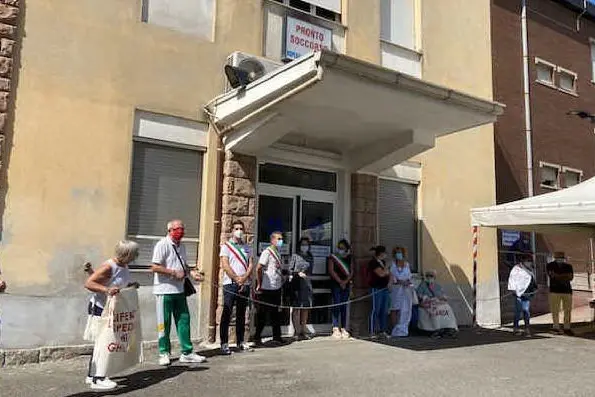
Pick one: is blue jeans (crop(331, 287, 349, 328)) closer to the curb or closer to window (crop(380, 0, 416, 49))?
the curb

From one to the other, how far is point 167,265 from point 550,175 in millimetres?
12879

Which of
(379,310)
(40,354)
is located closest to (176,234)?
(40,354)

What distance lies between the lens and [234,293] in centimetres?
842

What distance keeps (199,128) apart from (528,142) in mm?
10304

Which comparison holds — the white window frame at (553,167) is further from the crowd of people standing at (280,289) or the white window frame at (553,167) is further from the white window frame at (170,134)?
the white window frame at (170,134)

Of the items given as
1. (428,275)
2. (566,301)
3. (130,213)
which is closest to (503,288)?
(566,301)

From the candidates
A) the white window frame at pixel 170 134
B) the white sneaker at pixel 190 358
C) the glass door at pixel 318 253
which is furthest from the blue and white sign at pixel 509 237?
the white sneaker at pixel 190 358

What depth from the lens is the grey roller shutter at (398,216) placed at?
1164 cm

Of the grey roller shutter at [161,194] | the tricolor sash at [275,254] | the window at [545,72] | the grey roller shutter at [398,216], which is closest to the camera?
the grey roller shutter at [161,194]

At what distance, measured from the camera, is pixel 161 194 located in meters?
8.91

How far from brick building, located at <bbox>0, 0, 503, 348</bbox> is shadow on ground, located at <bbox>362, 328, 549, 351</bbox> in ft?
2.91

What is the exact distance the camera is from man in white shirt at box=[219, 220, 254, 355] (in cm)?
838

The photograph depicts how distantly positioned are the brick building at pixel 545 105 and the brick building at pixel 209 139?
4.14m

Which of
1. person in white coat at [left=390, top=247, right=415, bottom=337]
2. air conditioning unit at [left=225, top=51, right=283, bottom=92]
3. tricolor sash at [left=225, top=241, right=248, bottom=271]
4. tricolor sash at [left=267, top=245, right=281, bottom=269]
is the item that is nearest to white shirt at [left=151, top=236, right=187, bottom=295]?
tricolor sash at [left=225, top=241, right=248, bottom=271]
